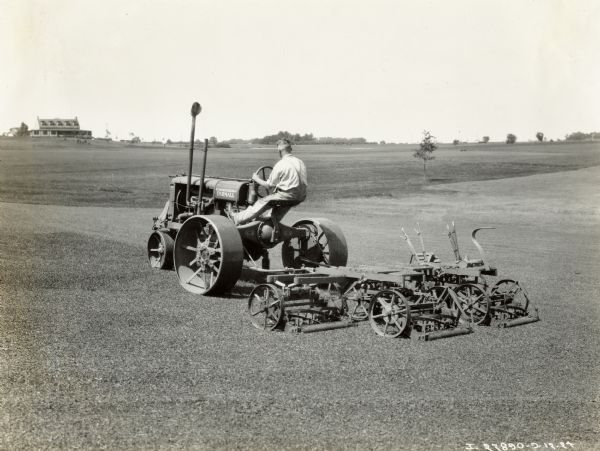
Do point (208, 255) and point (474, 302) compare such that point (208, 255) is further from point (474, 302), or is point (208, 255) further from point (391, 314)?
point (474, 302)

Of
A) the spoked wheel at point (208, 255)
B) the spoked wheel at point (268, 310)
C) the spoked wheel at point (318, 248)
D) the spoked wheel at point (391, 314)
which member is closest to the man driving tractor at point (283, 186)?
the spoked wheel at point (208, 255)

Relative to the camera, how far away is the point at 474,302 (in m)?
8.16

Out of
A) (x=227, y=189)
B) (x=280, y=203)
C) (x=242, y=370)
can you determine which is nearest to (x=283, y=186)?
(x=280, y=203)

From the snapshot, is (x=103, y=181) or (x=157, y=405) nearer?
(x=157, y=405)

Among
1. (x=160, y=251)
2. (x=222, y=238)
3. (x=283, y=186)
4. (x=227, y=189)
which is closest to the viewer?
(x=222, y=238)

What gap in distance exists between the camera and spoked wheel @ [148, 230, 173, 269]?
35.9 ft

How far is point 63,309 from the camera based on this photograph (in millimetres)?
8062

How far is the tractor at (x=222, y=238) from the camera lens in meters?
8.96

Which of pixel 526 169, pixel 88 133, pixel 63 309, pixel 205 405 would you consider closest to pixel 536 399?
pixel 205 405

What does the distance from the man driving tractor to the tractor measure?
9cm

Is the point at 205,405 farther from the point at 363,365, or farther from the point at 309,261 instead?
the point at 309,261

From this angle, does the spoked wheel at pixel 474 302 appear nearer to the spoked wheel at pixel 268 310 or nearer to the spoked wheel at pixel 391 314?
the spoked wheel at pixel 391 314

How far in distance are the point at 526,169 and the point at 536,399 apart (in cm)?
4510

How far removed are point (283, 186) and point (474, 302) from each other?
2.93 m
